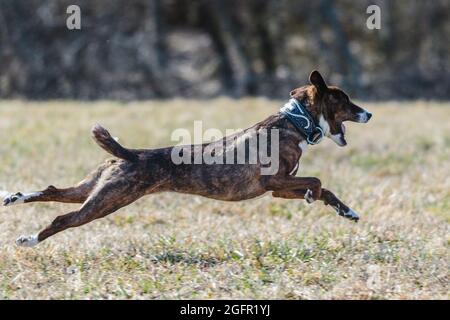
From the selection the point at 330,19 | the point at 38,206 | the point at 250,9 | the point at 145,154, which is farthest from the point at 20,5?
the point at 145,154

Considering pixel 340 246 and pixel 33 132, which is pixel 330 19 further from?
pixel 340 246

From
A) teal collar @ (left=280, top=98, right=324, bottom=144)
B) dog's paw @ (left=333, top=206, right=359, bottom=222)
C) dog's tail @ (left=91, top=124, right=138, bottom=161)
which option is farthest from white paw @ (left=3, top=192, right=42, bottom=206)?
dog's paw @ (left=333, top=206, right=359, bottom=222)

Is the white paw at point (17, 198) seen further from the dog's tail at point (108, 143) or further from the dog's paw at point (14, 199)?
the dog's tail at point (108, 143)

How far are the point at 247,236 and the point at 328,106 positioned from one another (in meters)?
1.22

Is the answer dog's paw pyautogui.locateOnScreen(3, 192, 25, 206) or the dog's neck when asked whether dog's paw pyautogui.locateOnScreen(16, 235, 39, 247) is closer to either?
dog's paw pyautogui.locateOnScreen(3, 192, 25, 206)

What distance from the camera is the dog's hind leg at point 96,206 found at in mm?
6484

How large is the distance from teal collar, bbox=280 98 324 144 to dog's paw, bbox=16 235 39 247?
2080mm

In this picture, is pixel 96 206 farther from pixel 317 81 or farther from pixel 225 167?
pixel 317 81

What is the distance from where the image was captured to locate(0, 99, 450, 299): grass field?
5.86 metres

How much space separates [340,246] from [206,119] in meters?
8.05

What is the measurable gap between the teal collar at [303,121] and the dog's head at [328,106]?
0.06 m

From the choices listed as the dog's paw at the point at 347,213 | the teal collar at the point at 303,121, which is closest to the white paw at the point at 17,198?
the teal collar at the point at 303,121

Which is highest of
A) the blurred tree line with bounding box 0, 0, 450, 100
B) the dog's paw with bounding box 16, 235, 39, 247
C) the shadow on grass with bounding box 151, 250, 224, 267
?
the blurred tree line with bounding box 0, 0, 450, 100

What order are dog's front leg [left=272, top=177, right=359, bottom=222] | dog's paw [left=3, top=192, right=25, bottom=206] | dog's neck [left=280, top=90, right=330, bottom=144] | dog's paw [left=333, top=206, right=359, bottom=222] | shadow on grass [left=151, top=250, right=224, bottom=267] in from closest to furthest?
1. shadow on grass [left=151, top=250, right=224, bottom=267]
2. dog's paw [left=3, top=192, right=25, bottom=206]
3. dog's front leg [left=272, top=177, right=359, bottom=222]
4. dog's neck [left=280, top=90, right=330, bottom=144]
5. dog's paw [left=333, top=206, right=359, bottom=222]
